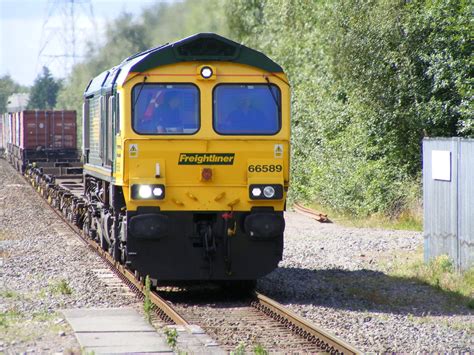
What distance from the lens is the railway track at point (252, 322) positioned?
891 centimetres

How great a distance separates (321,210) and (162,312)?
15.1m

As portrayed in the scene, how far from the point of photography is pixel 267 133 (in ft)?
38.2

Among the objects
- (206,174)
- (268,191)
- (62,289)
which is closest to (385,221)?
(268,191)

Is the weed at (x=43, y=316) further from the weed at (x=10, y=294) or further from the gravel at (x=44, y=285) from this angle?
the weed at (x=10, y=294)

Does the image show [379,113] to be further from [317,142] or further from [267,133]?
[267,133]

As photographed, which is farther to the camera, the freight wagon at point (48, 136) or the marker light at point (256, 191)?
the freight wagon at point (48, 136)

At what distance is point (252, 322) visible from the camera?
10266 millimetres

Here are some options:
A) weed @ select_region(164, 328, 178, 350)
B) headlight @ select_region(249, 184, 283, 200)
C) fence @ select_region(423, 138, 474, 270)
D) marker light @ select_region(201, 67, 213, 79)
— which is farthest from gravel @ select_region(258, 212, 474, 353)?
marker light @ select_region(201, 67, 213, 79)

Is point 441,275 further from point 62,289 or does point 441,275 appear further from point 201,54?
point 62,289

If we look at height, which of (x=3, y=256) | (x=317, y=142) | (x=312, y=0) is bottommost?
(x=3, y=256)

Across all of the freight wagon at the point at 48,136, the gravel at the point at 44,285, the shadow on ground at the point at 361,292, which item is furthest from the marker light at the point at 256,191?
the freight wagon at the point at 48,136

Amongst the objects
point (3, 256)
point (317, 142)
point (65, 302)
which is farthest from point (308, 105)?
point (65, 302)

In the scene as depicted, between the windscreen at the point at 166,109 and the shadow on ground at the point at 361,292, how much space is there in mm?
2490

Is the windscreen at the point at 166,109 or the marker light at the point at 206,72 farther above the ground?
the marker light at the point at 206,72
